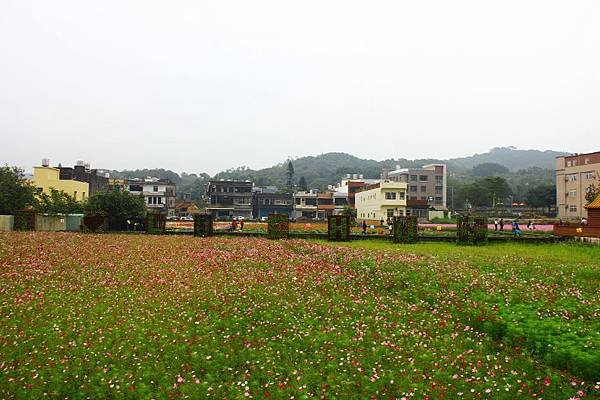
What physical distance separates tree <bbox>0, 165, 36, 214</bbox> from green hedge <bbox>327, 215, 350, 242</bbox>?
30.4m

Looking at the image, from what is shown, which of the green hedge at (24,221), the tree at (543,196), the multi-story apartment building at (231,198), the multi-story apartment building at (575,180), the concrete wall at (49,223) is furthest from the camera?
the tree at (543,196)

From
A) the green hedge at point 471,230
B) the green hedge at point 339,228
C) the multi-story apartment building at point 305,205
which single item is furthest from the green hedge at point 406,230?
the multi-story apartment building at point 305,205

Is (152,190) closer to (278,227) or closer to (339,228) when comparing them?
(278,227)

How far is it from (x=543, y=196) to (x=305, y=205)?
57.8m

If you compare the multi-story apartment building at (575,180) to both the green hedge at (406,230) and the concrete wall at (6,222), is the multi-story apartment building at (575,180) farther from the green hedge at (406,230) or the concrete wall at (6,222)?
the concrete wall at (6,222)

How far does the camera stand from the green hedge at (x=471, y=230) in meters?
30.3

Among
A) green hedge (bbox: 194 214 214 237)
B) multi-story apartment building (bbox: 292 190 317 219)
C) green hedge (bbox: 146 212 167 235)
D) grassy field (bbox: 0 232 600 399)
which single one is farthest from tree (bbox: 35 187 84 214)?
multi-story apartment building (bbox: 292 190 317 219)

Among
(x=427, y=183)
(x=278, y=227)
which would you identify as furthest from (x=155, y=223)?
(x=427, y=183)

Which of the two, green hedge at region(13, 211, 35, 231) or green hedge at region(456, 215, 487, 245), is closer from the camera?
green hedge at region(456, 215, 487, 245)

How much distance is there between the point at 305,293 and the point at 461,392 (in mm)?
6537

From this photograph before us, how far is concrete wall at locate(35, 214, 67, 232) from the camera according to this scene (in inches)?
1467

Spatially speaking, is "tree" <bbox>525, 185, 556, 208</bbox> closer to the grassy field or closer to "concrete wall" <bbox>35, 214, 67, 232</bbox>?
the grassy field

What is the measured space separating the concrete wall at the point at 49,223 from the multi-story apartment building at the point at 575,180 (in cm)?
7357

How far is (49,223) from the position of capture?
38.3 metres
